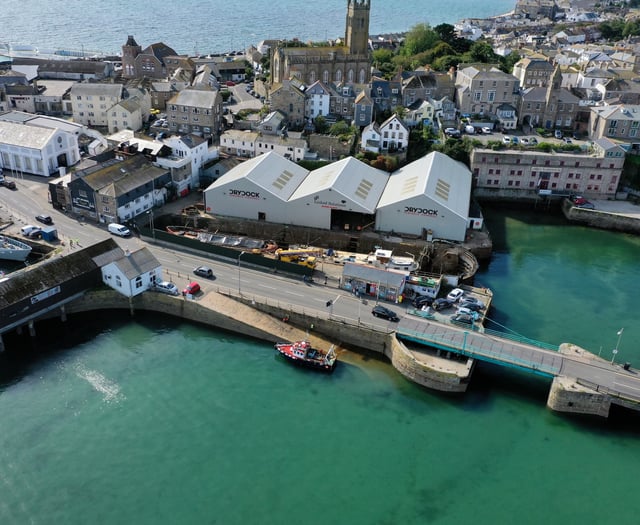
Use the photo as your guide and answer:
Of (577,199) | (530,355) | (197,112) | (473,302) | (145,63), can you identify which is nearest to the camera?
(530,355)

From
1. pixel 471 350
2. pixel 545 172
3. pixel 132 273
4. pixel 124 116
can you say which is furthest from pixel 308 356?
pixel 124 116

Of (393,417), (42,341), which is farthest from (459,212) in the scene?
(42,341)

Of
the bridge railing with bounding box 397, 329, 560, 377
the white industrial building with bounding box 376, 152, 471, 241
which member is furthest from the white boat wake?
the white industrial building with bounding box 376, 152, 471, 241

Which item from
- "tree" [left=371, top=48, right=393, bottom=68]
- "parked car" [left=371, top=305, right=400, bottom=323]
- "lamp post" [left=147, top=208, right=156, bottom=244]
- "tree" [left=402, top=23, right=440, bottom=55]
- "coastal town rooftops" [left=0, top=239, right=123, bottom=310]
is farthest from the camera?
"tree" [left=402, top=23, right=440, bottom=55]

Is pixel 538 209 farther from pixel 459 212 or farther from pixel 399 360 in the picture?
pixel 399 360

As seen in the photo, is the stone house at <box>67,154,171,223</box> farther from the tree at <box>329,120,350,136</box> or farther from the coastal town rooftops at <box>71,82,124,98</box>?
the coastal town rooftops at <box>71,82,124,98</box>

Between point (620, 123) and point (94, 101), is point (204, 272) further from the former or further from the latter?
point (620, 123)

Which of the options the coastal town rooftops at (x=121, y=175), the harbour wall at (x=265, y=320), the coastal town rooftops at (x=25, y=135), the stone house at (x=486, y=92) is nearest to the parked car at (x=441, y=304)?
the harbour wall at (x=265, y=320)
